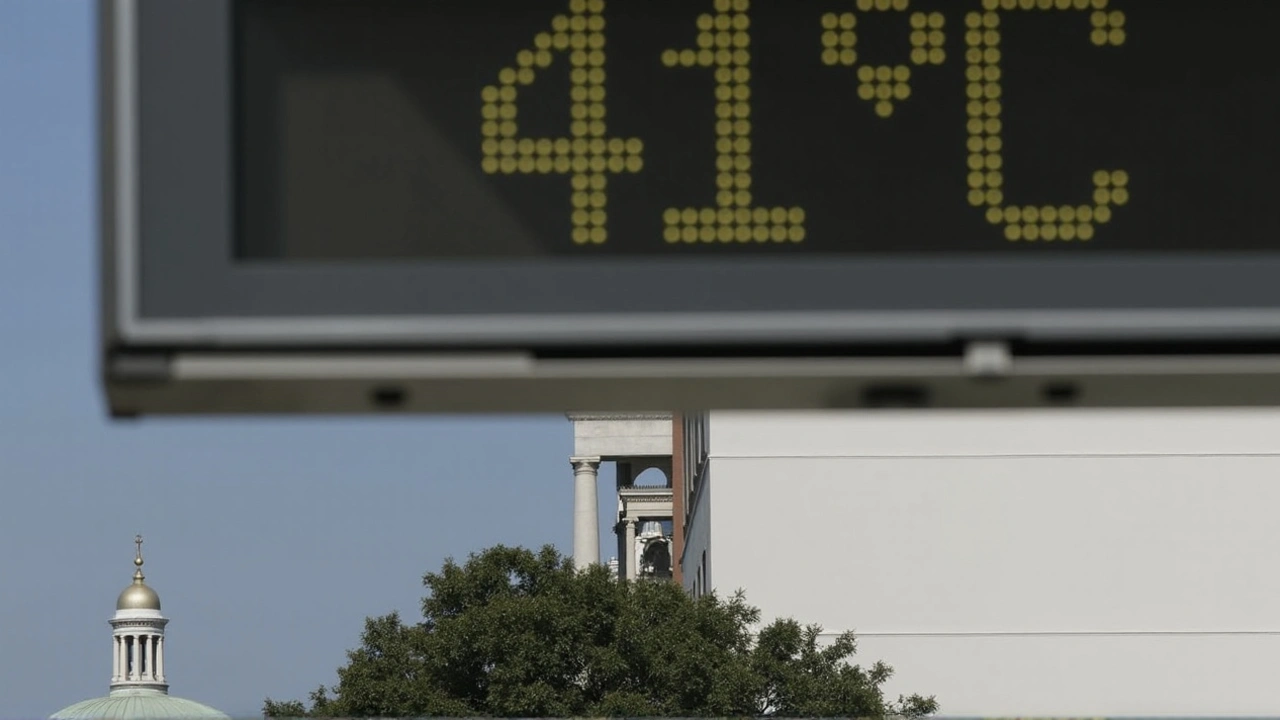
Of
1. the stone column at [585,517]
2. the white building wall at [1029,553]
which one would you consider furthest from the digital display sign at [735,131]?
the stone column at [585,517]

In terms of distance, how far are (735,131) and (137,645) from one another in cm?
14723

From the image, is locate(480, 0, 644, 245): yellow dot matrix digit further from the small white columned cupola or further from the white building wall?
the small white columned cupola

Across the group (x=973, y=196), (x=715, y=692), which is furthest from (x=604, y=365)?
(x=715, y=692)

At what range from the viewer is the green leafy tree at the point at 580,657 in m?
36.7

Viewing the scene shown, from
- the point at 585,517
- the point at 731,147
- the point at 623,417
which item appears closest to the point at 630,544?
the point at 623,417

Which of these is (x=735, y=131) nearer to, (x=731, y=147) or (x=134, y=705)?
(x=731, y=147)

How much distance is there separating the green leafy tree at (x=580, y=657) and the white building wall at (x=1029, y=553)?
868 centimetres

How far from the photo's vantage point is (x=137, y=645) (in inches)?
5817

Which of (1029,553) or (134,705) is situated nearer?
A: (1029,553)

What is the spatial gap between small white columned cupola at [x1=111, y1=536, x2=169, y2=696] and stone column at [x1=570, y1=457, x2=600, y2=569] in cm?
5463

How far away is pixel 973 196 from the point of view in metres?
4.16

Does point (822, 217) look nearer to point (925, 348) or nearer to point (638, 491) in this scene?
point (925, 348)

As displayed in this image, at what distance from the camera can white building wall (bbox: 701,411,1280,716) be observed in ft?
156

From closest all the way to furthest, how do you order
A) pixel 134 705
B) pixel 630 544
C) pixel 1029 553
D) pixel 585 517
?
pixel 1029 553 → pixel 585 517 → pixel 630 544 → pixel 134 705
